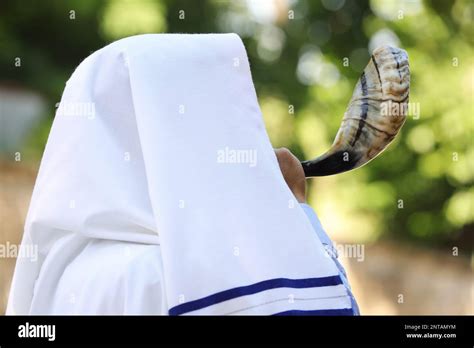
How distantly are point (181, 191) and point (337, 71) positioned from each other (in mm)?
8605

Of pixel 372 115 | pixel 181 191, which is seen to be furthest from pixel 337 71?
pixel 181 191

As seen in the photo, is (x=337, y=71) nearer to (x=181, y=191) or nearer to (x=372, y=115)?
(x=372, y=115)

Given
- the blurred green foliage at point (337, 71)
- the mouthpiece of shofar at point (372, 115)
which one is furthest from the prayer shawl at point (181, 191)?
the blurred green foliage at point (337, 71)

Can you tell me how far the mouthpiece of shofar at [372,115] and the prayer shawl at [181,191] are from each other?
1.29ft

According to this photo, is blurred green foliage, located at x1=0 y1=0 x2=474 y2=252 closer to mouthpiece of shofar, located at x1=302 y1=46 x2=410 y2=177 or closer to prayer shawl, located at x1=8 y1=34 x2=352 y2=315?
mouthpiece of shofar, located at x1=302 y1=46 x2=410 y2=177

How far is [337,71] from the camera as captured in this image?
986cm

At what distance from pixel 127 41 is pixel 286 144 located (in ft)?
26.5

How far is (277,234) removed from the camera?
1502 mm

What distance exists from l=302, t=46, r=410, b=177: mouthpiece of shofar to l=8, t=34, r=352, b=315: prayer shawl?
1.29ft

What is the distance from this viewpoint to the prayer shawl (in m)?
1.45

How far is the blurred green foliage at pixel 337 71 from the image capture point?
353 inches

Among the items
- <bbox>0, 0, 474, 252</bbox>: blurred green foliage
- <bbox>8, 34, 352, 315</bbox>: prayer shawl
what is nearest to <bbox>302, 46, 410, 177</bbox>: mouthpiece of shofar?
<bbox>8, 34, 352, 315</bbox>: prayer shawl
